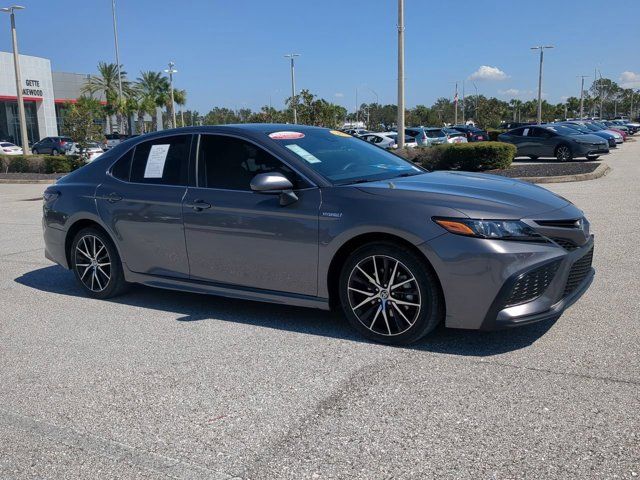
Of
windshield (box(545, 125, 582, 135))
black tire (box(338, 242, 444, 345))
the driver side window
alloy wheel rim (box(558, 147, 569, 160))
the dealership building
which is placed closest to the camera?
black tire (box(338, 242, 444, 345))

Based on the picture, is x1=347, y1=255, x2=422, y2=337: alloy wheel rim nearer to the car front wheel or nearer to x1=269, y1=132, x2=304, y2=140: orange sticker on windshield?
x1=269, y1=132, x2=304, y2=140: orange sticker on windshield

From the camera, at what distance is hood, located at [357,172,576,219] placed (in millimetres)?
4207

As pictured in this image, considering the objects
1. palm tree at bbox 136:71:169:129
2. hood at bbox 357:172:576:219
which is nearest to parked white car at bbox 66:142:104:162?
hood at bbox 357:172:576:219

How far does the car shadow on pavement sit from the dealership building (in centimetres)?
5882

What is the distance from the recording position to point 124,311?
5793mm

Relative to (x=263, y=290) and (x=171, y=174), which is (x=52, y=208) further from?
(x=263, y=290)

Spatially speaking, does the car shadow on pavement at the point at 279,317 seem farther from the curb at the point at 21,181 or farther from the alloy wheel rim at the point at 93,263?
the curb at the point at 21,181

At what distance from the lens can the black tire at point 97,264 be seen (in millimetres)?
6027

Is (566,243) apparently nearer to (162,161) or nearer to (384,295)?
(384,295)

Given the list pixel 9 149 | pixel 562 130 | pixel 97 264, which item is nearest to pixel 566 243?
pixel 97 264

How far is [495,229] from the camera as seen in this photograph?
13.5 feet

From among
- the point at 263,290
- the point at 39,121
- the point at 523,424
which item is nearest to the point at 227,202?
the point at 263,290

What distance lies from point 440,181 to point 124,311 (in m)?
3.11

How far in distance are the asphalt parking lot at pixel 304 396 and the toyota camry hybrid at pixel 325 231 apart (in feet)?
1.05
